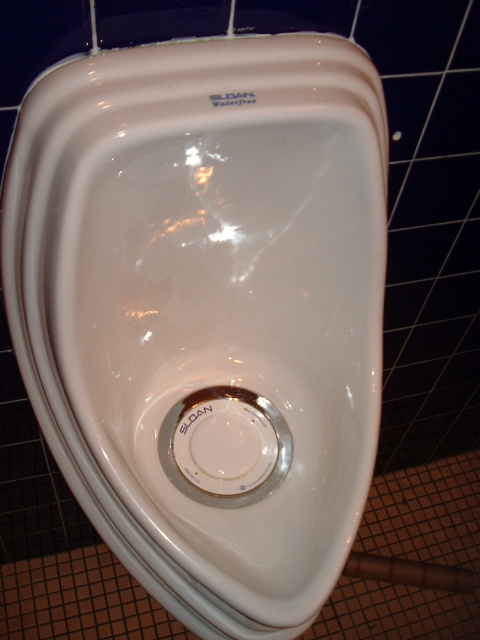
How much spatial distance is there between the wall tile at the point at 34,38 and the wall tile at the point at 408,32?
0.30m

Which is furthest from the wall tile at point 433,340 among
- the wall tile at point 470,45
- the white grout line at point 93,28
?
the white grout line at point 93,28

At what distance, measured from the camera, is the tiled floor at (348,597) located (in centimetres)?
124

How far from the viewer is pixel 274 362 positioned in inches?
32.9

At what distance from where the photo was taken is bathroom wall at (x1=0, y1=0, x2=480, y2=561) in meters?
0.60

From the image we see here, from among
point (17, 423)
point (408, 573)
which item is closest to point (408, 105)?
point (17, 423)

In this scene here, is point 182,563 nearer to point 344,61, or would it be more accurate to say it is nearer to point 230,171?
point 230,171

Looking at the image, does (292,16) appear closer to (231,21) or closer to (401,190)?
(231,21)

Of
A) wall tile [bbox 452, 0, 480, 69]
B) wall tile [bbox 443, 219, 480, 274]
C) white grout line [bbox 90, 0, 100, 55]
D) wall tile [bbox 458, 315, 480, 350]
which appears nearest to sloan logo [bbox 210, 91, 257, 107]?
white grout line [bbox 90, 0, 100, 55]

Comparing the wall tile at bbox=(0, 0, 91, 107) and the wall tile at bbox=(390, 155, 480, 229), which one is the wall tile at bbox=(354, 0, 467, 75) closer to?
the wall tile at bbox=(390, 155, 480, 229)

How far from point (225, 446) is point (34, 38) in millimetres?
507

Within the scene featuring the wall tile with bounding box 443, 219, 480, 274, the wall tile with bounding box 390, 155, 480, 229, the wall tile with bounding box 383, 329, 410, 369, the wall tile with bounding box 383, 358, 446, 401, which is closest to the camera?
the wall tile with bounding box 390, 155, 480, 229

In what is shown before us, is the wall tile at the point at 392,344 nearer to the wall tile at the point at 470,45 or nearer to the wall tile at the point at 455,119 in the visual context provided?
the wall tile at the point at 455,119

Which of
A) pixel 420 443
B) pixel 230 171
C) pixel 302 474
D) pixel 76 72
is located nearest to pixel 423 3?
pixel 230 171

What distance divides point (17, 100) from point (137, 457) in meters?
0.42
